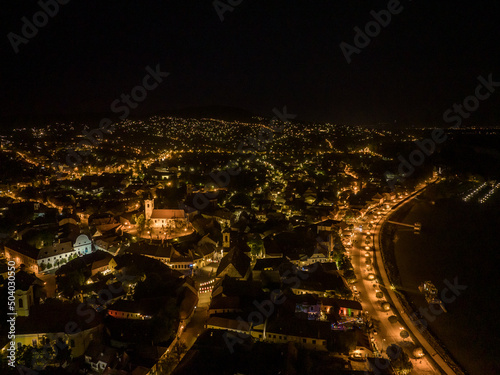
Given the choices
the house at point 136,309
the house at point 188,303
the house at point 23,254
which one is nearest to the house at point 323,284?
the house at point 188,303

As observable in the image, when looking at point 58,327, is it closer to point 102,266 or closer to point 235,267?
point 102,266

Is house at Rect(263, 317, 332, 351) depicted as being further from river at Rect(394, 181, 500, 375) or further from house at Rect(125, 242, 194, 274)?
house at Rect(125, 242, 194, 274)

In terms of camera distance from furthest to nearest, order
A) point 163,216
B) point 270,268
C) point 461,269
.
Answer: point 163,216
point 461,269
point 270,268

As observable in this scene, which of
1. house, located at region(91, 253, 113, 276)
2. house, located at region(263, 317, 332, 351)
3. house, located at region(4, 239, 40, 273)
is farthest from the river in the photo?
house, located at region(4, 239, 40, 273)

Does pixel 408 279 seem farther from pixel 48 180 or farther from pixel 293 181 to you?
pixel 48 180

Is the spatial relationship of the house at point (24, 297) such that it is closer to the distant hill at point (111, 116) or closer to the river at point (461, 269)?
the river at point (461, 269)

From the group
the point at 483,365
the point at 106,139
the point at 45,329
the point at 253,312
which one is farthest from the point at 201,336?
the point at 106,139

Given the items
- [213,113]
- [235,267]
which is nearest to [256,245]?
[235,267]
